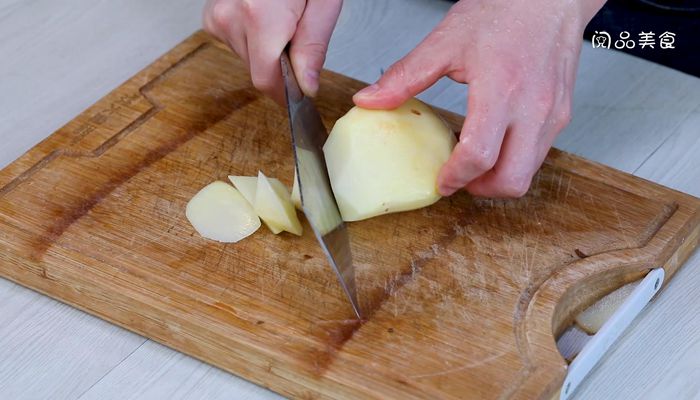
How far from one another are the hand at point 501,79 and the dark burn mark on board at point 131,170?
0.99ft

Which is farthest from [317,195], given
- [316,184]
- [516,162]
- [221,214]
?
[516,162]

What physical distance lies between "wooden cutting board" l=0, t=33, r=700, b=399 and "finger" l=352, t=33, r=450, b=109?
163 mm

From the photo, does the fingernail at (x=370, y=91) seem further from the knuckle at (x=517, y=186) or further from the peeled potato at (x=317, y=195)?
the knuckle at (x=517, y=186)

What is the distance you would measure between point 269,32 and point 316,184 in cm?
23

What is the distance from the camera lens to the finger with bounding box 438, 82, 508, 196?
1.36 metres

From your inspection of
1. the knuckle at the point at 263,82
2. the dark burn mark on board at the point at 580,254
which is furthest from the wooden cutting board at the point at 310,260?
the knuckle at the point at 263,82

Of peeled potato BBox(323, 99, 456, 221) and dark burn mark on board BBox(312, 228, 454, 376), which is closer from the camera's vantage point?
dark burn mark on board BBox(312, 228, 454, 376)

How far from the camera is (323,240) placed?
130 cm

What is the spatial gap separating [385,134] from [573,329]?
36 centimetres

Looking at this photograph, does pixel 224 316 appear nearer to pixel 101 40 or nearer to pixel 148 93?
pixel 148 93

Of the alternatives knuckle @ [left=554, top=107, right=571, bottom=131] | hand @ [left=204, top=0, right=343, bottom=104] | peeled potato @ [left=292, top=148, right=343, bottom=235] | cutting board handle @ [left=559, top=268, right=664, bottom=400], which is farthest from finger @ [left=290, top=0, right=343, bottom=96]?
cutting board handle @ [left=559, top=268, right=664, bottom=400]

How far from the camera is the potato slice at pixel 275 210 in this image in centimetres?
143

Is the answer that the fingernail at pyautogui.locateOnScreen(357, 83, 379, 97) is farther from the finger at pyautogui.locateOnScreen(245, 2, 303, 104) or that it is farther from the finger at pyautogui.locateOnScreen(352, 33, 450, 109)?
the finger at pyautogui.locateOnScreen(245, 2, 303, 104)

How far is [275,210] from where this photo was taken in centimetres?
143
